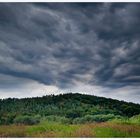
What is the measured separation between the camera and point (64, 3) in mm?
13336

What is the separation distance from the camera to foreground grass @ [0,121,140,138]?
12.7 metres

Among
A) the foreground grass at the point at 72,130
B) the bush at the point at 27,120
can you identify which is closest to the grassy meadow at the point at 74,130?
the foreground grass at the point at 72,130

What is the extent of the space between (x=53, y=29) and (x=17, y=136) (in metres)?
2.74

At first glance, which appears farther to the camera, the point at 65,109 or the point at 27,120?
the point at 65,109

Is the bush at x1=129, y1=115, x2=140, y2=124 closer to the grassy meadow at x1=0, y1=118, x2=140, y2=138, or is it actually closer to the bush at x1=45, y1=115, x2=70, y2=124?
the grassy meadow at x1=0, y1=118, x2=140, y2=138

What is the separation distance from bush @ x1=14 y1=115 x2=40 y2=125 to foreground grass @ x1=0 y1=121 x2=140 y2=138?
143 millimetres

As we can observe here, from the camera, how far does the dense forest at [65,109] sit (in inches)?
523

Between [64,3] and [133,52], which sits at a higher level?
[64,3]

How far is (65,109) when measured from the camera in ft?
43.9

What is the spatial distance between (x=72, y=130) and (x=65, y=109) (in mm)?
718

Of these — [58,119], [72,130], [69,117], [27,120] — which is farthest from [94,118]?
[27,120]

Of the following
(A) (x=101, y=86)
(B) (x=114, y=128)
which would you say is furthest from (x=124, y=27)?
(B) (x=114, y=128)

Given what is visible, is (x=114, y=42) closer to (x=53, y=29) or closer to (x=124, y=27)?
(x=124, y=27)

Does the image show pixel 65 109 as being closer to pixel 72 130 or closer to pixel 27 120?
pixel 72 130
